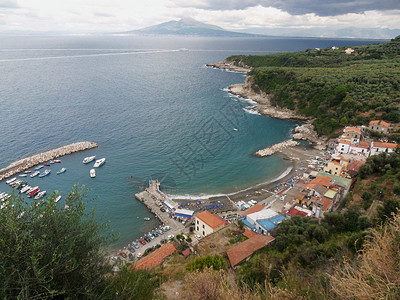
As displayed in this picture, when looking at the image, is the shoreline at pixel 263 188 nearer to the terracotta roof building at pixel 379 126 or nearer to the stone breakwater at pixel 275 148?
the stone breakwater at pixel 275 148

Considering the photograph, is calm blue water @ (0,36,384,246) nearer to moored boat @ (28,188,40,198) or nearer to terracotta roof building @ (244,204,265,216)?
moored boat @ (28,188,40,198)

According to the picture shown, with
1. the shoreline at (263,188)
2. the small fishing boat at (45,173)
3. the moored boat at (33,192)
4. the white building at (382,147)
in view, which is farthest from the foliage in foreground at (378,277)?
the small fishing boat at (45,173)

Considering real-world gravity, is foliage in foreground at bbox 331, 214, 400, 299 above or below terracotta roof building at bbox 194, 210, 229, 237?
above

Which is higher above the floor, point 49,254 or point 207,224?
point 49,254

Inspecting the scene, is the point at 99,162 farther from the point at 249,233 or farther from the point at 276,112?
the point at 276,112

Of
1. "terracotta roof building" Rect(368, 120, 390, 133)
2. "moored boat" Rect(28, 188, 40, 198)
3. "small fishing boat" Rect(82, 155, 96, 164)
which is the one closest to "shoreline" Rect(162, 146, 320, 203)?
"terracotta roof building" Rect(368, 120, 390, 133)

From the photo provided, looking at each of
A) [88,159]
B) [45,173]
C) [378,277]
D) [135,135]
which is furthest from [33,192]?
[378,277]

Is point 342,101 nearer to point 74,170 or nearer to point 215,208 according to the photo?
A: point 215,208

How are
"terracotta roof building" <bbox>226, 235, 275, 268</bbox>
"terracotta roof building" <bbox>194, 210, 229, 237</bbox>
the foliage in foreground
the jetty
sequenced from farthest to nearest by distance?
the jetty < "terracotta roof building" <bbox>194, 210, 229, 237</bbox> < "terracotta roof building" <bbox>226, 235, 275, 268</bbox> < the foliage in foreground
